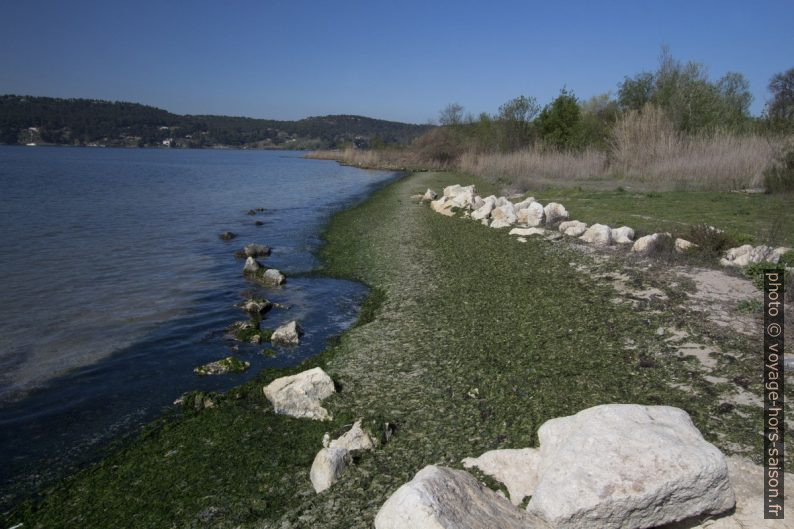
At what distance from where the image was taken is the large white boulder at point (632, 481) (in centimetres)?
331

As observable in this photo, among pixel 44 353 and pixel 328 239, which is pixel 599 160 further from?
pixel 44 353

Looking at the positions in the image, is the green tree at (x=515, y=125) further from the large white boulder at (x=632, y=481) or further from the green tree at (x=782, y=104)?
the large white boulder at (x=632, y=481)

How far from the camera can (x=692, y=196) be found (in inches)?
787

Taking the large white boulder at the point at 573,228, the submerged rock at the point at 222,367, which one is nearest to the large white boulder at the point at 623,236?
the large white boulder at the point at 573,228

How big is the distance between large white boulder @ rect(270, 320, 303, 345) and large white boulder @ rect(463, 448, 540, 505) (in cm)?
479

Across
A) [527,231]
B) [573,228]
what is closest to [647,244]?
[573,228]

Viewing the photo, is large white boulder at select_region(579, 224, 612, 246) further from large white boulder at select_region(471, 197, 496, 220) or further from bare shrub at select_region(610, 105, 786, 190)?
bare shrub at select_region(610, 105, 786, 190)

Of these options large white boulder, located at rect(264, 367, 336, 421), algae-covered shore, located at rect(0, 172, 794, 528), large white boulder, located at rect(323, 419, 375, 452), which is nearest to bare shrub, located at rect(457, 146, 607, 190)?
algae-covered shore, located at rect(0, 172, 794, 528)

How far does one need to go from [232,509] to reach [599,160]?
2944 centimetres

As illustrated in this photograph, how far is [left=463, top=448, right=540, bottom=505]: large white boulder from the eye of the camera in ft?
13.3

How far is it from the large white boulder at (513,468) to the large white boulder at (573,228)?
37.5 feet

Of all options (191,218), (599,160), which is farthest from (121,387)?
(599,160)

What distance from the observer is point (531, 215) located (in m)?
17.8

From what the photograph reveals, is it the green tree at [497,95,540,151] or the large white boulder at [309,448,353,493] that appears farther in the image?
the green tree at [497,95,540,151]
